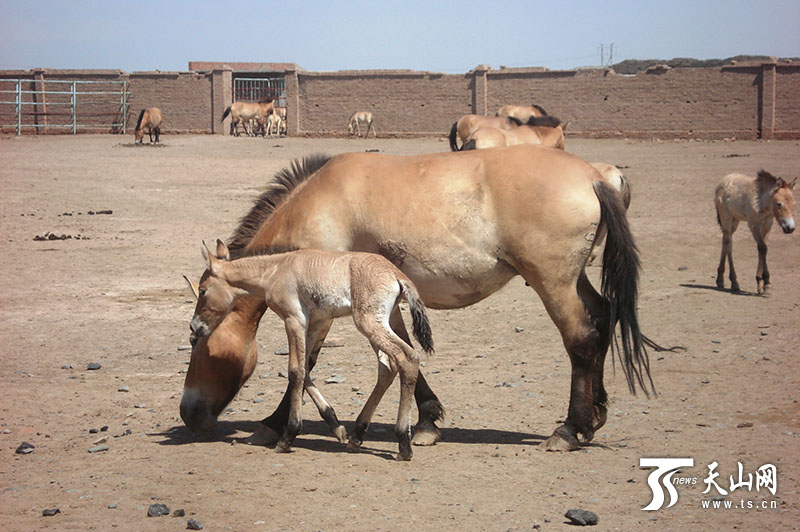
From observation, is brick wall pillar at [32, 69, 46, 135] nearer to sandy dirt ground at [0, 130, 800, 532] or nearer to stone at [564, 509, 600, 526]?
sandy dirt ground at [0, 130, 800, 532]

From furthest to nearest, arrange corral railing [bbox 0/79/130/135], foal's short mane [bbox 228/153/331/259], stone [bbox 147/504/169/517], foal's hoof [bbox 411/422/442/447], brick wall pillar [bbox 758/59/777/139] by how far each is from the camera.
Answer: corral railing [bbox 0/79/130/135] → brick wall pillar [bbox 758/59/777/139] → foal's short mane [bbox 228/153/331/259] → foal's hoof [bbox 411/422/442/447] → stone [bbox 147/504/169/517]

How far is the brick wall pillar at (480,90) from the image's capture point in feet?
132

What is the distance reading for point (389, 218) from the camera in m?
6.21

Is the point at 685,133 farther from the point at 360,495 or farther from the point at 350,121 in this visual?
the point at 360,495

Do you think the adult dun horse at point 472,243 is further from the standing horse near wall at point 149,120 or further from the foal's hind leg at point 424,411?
the standing horse near wall at point 149,120

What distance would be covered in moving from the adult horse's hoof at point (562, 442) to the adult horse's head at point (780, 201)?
762 cm

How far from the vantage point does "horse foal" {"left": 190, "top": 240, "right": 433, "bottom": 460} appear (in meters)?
5.49

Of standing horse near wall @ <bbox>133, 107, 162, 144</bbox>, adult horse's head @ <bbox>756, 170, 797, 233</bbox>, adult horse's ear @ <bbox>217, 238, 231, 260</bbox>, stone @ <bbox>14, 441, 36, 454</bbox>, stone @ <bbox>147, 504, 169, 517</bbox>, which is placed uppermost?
standing horse near wall @ <bbox>133, 107, 162, 144</bbox>

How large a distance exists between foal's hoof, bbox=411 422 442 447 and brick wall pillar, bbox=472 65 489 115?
3500cm

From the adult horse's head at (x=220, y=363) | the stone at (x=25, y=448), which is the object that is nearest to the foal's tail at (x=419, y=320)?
the adult horse's head at (x=220, y=363)

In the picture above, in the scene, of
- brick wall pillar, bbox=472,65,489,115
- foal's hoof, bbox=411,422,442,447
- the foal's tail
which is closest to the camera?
the foal's tail

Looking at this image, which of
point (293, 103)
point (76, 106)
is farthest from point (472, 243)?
point (76, 106)

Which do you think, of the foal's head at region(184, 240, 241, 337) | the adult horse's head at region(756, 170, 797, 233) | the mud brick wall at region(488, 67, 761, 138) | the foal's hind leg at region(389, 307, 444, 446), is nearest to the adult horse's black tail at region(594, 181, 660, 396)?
the foal's hind leg at region(389, 307, 444, 446)

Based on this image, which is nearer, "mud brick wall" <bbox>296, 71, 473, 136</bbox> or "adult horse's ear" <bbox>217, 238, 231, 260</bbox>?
"adult horse's ear" <bbox>217, 238, 231, 260</bbox>
